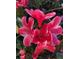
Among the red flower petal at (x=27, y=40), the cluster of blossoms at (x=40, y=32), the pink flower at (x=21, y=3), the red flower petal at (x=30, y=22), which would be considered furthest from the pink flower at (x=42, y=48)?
the pink flower at (x=21, y=3)

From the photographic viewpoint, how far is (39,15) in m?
1.91

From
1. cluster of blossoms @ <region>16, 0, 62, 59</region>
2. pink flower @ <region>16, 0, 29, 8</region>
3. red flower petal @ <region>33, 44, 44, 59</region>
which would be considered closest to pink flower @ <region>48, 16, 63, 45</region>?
cluster of blossoms @ <region>16, 0, 62, 59</region>

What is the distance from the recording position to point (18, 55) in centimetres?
191

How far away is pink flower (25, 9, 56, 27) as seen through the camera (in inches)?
74.8

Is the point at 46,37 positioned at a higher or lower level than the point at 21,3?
lower

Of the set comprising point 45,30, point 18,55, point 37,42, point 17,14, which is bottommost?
point 18,55

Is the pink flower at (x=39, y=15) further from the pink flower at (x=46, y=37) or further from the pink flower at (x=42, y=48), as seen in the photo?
the pink flower at (x=42, y=48)

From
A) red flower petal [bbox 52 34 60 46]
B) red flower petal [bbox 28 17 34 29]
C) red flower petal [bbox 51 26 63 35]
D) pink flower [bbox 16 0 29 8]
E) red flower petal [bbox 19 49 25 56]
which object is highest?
pink flower [bbox 16 0 29 8]

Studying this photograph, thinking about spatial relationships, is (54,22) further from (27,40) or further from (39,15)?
(27,40)

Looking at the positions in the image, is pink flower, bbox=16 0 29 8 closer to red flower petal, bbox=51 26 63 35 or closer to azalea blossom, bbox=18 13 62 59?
azalea blossom, bbox=18 13 62 59

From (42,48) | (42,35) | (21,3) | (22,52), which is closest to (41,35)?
(42,35)

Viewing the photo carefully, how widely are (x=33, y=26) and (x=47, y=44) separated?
0.24 meters
